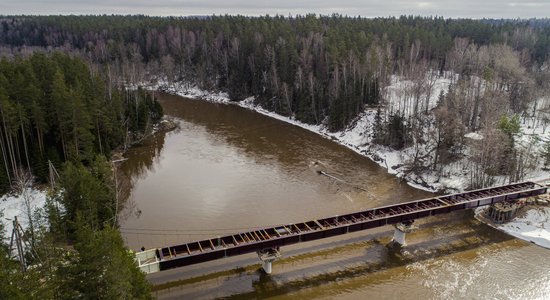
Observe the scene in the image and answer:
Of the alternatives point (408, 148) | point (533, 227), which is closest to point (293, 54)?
point (408, 148)

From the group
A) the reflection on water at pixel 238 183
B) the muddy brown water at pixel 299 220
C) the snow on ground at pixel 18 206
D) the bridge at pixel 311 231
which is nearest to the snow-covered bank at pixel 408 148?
the reflection on water at pixel 238 183

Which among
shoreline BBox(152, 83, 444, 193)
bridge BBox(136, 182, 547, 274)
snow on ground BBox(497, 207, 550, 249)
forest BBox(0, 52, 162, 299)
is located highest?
forest BBox(0, 52, 162, 299)

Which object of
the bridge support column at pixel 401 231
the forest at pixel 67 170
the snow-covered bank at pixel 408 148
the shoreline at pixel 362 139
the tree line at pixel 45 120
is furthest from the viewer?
the shoreline at pixel 362 139

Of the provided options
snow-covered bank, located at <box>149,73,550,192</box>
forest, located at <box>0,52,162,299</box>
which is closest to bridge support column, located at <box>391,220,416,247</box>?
snow-covered bank, located at <box>149,73,550,192</box>

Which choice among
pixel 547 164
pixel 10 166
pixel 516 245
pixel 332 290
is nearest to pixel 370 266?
pixel 332 290

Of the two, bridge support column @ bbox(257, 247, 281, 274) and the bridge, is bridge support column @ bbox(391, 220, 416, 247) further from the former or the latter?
bridge support column @ bbox(257, 247, 281, 274)

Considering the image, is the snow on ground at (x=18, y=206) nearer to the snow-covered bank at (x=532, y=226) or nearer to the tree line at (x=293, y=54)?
the tree line at (x=293, y=54)

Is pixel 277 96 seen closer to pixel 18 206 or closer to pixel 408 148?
pixel 408 148
